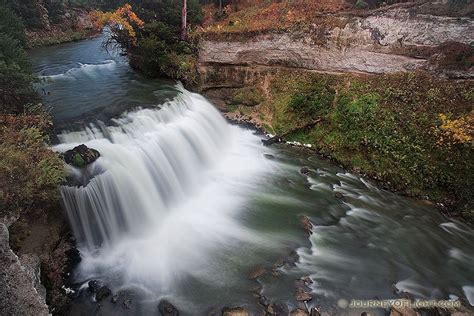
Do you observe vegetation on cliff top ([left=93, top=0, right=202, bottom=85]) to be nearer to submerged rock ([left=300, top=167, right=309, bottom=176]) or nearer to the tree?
the tree

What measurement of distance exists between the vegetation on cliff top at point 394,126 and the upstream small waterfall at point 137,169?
450 centimetres

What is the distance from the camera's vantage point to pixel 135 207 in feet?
30.1

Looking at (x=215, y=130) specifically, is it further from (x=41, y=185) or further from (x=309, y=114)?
(x=41, y=185)

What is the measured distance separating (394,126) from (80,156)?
11.0 meters

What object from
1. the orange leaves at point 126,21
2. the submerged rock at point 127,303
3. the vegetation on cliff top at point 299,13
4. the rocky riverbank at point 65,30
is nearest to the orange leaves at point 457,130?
the vegetation on cliff top at point 299,13

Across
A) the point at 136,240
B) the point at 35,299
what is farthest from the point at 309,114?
the point at 35,299

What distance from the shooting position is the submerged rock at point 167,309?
698 centimetres

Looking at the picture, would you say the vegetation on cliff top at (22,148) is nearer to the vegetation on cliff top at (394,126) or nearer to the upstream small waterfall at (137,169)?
the upstream small waterfall at (137,169)

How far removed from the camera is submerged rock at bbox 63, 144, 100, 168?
28.0 ft

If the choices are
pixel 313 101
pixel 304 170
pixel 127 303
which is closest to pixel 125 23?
pixel 313 101

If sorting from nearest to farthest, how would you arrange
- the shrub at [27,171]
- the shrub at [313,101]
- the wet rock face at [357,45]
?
the shrub at [27,171] < the wet rock face at [357,45] < the shrub at [313,101]

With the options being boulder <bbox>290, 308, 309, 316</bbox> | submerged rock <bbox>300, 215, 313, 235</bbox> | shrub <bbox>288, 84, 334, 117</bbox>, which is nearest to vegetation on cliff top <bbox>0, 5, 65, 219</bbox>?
boulder <bbox>290, 308, 309, 316</bbox>

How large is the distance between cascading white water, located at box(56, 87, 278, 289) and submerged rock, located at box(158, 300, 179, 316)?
1.87ft

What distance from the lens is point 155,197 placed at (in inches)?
388
